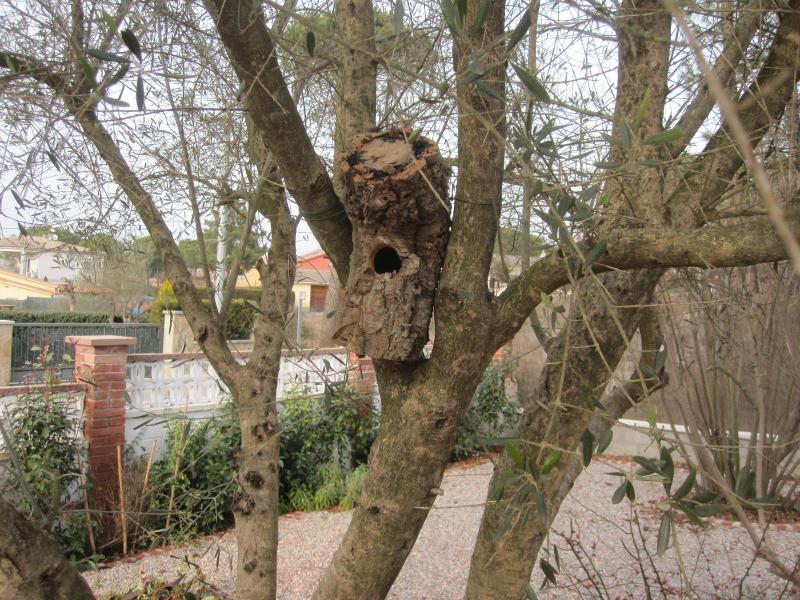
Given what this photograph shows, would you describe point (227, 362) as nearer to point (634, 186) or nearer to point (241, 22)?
point (241, 22)

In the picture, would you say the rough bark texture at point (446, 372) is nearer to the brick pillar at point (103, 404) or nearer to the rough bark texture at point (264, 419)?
the rough bark texture at point (264, 419)

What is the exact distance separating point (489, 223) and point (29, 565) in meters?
1.57

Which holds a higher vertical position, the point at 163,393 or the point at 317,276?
the point at 317,276

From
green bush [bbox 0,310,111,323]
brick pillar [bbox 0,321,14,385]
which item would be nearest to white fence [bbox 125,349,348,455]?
brick pillar [bbox 0,321,14,385]

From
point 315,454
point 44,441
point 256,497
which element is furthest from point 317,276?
point 256,497

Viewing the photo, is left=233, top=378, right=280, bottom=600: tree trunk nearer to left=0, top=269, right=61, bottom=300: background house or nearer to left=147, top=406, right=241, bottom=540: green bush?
left=147, top=406, right=241, bottom=540: green bush

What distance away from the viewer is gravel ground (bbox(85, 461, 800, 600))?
16.1 feet

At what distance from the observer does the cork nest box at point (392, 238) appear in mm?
1845

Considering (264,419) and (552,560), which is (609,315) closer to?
(264,419)

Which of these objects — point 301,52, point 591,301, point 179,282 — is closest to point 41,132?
point 179,282

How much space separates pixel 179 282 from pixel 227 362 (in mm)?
417

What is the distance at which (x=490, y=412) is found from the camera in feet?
33.2

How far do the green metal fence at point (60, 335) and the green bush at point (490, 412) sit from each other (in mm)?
5497

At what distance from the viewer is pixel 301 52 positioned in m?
3.36
